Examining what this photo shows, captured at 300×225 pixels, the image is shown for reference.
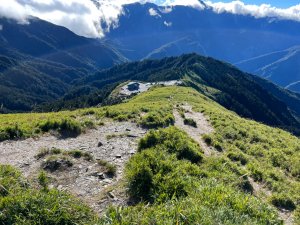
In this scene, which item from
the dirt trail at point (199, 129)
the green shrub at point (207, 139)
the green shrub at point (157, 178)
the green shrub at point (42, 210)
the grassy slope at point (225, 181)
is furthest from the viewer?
the green shrub at point (207, 139)

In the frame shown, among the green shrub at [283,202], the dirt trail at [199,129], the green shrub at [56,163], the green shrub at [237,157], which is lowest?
the dirt trail at [199,129]

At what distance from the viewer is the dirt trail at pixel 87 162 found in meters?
14.7

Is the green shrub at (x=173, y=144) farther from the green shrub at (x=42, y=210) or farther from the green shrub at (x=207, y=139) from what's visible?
the green shrub at (x=42, y=210)

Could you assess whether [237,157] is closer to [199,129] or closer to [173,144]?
[173,144]

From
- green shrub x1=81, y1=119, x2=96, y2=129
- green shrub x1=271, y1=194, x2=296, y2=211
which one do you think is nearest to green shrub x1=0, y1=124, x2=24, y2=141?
green shrub x1=81, y1=119, x2=96, y2=129

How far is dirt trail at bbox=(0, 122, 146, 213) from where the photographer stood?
48.3 ft

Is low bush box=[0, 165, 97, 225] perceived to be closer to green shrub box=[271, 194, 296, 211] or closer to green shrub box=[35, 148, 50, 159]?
green shrub box=[35, 148, 50, 159]

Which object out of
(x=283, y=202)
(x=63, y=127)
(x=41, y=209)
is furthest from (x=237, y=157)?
(x=41, y=209)

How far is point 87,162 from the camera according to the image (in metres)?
18.3

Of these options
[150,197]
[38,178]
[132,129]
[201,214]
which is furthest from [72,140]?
[201,214]

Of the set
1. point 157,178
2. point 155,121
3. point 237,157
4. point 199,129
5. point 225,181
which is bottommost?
point 199,129

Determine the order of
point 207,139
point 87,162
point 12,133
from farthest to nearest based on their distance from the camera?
point 207,139, point 12,133, point 87,162

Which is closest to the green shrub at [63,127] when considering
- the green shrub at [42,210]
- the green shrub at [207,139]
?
the green shrub at [207,139]

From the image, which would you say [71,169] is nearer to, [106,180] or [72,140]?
[106,180]
